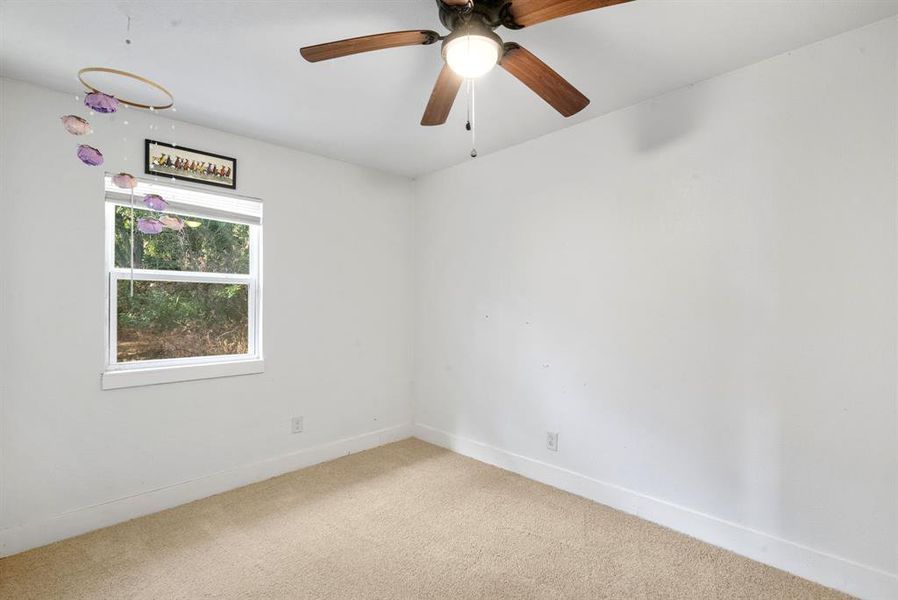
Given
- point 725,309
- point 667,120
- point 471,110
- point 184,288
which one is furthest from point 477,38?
point 184,288

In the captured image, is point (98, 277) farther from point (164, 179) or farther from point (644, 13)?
point (644, 13)

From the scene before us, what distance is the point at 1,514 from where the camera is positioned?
2160 mm

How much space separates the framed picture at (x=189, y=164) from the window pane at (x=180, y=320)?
Answer: 26.6 inches

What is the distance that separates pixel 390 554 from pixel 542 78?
228cm

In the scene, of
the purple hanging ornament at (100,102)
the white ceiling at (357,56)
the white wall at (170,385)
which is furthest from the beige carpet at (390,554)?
the white ceiling at (357,56)

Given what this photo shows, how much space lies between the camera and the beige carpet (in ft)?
6.32

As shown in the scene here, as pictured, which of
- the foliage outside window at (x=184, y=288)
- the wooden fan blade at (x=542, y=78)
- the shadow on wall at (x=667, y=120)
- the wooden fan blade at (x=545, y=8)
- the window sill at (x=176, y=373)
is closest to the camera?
the wooden fan blade at (x=545, y=8)

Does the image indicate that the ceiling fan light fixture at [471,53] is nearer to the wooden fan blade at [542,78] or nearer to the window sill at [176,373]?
the wooden fan blade at [542,78]

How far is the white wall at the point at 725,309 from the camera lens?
6.15ft

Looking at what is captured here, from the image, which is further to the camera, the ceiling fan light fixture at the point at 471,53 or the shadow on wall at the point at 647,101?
the shadow on wall at the point at 647,101

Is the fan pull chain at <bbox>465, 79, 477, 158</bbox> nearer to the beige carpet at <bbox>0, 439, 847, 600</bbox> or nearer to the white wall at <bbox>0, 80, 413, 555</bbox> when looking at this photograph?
the white wall at <bbox>0, 80, 413, 555</bbox>

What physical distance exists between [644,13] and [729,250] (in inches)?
47.0

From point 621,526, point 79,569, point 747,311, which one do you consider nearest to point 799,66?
point 747,311

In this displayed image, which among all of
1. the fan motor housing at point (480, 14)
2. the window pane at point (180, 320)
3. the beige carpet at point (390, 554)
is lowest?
the beige carpet at point (390, 554)
